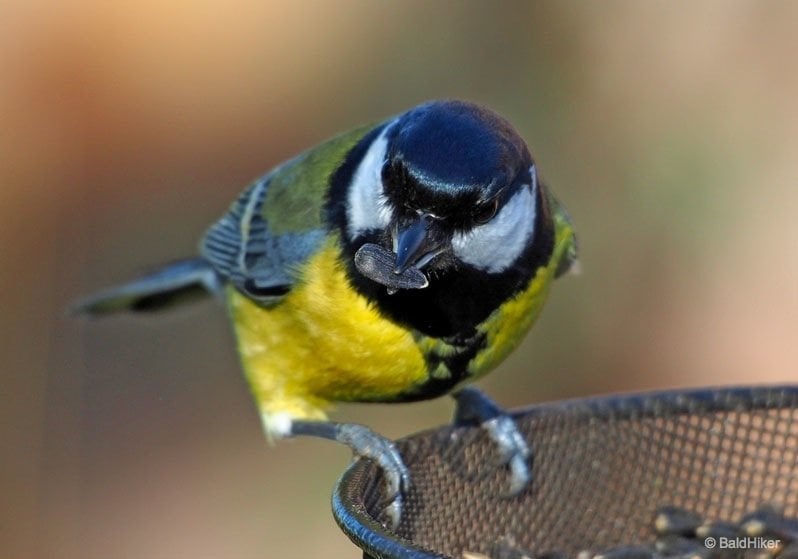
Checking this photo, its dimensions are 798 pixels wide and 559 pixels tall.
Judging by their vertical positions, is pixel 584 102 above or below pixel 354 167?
below

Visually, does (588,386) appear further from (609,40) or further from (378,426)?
(609,40)

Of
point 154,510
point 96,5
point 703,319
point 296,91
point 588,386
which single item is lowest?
point 154,510

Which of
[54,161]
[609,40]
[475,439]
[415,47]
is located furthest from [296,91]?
[475,439]

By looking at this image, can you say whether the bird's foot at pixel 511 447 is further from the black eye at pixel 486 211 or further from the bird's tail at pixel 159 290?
the bird's tail at pixel 159 290

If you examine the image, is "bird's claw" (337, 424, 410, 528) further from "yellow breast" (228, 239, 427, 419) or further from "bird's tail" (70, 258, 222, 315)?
"bird's tail" (70, 258, 222, 315)

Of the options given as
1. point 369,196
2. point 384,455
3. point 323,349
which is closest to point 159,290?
point 323,349

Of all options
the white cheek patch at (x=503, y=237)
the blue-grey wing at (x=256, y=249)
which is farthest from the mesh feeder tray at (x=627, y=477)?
the blue-grey wing at (x=256, y=249)

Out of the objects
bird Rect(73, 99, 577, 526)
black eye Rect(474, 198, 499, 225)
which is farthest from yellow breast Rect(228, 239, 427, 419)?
black eye Rect(474, 198, 499, 225)
